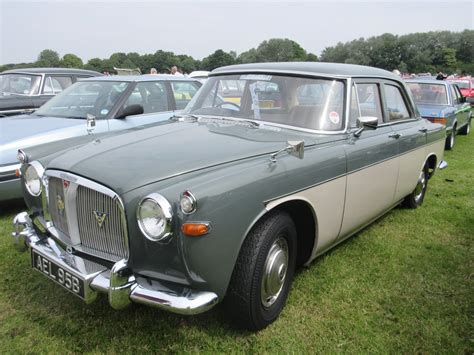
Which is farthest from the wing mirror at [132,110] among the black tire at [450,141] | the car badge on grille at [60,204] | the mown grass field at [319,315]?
the black tire at [450,141]

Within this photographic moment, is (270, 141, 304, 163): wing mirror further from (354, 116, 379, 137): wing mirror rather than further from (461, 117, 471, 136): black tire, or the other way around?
(461, 117, 471, 136): black tire

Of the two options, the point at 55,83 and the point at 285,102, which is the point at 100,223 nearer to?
the point at 285,102

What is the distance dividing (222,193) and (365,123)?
5.59 feet

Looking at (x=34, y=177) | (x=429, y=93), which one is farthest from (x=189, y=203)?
(x=429, y=93)

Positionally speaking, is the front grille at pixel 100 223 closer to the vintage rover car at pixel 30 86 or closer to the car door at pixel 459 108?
the vintage rover car at pixel 30 86

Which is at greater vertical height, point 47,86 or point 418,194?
point 47,86

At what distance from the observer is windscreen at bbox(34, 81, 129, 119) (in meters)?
5.28

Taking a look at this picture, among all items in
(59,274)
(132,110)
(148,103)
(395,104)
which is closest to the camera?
(59,274)

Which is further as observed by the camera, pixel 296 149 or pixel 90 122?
pixel 90 122

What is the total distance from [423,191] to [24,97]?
22.9ft

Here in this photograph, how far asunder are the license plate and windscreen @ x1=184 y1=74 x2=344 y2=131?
187 cm

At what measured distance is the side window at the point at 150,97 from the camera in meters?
5.54

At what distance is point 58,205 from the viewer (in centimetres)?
259

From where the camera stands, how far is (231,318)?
252 centimetres
